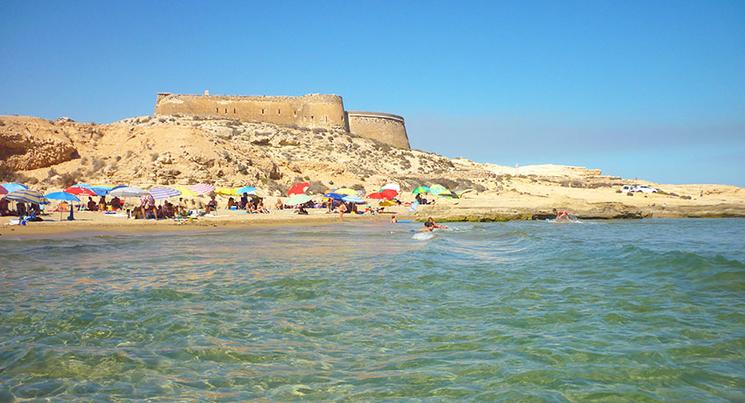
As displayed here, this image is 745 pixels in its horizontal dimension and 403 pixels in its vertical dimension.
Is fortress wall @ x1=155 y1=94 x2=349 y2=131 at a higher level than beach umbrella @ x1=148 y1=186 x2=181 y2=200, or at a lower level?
higher

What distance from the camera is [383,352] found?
5.19 meters

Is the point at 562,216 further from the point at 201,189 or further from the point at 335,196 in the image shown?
the point at 201,189

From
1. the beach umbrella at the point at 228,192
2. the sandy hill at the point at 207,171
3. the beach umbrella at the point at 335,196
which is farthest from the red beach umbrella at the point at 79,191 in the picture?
the beach umbrella at the point at 335,196

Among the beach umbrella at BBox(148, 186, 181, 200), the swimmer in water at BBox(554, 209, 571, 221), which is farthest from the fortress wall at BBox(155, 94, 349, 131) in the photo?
the swimmer in water at BBox(554, 209, 571, 221)

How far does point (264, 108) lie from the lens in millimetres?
61688

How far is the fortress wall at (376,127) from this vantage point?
65.6 meters

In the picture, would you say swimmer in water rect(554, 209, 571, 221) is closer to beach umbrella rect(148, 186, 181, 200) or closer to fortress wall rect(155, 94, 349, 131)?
beach umbrella rect(148, 186, 181, 200)

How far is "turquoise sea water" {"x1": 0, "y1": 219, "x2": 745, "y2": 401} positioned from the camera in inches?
170

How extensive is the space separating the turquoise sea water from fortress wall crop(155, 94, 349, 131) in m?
50.5

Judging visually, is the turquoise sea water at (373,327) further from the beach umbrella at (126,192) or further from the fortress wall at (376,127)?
the fortress wall at (376,127)

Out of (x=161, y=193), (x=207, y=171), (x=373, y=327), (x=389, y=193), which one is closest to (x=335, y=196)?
(x=389, y=193)

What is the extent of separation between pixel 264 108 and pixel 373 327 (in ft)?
190

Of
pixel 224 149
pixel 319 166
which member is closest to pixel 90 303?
pixel 224 149

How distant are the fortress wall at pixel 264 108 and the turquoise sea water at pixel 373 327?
166 feet
